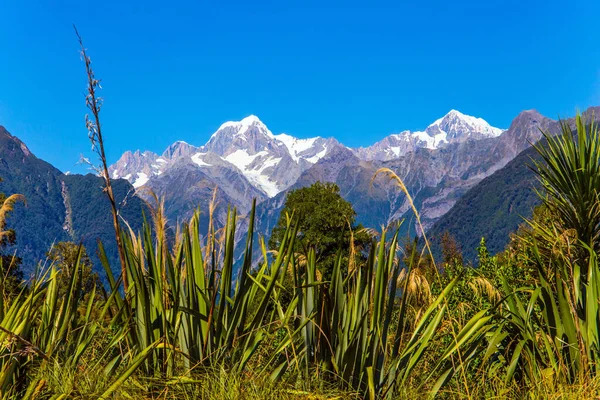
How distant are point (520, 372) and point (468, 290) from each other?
9.33 feet

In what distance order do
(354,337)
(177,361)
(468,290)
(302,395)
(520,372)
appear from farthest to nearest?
1. (468,290)
2. (520,372)
3. (177,361)
4. (354,337)
5. (302,395)

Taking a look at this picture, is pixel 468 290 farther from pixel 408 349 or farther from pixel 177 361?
pixel 177 361

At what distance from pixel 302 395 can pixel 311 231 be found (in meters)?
29.3

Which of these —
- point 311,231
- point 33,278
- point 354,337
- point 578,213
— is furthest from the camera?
point 311,231

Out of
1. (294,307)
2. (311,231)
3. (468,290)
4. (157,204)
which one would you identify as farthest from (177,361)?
(311,231)

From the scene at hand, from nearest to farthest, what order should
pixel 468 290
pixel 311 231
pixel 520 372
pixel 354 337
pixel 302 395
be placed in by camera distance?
pixel 302 395 < pixel 354 337 < pixel 520 372 < pixel 468 290 < pixel 311 231

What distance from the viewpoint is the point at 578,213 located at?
20.9 feet

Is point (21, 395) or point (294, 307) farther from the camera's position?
point (294, 307)

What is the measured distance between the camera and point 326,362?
11.0 feet

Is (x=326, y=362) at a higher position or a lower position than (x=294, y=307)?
lower

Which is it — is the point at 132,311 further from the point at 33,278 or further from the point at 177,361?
the point at 33,278

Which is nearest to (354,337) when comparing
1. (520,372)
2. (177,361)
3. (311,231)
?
(177,361)

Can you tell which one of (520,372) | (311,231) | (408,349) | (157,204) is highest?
(311,231)

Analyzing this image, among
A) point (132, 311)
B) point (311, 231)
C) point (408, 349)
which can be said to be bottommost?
point (408, 349)
